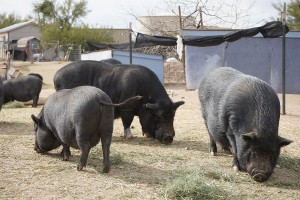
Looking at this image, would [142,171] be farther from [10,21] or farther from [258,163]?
[10,21]

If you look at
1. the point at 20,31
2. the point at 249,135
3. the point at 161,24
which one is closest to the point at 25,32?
the point at 20,31

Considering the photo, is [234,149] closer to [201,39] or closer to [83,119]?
[83,119]

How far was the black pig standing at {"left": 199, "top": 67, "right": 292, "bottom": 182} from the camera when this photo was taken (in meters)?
5.19

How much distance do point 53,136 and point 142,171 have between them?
1.39 m

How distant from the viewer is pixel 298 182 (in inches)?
217

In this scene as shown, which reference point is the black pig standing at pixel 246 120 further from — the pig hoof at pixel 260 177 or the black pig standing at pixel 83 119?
the black pig standing at pixel 83 119

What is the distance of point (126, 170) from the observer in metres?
5.70

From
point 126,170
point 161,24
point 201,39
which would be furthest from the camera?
point 161,24

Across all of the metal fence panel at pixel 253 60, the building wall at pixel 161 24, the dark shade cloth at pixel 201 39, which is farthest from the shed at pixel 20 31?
the dark shade cloth at pixel 201 39

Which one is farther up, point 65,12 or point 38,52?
point 65,12

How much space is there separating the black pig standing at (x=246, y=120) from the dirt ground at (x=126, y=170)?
0.85ft

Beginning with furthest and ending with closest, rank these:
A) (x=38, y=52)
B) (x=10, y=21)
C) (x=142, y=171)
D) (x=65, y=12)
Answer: (x=10, y=21) < (x=65, y=12) < (x=38, y=52) < (x=142, y=171)

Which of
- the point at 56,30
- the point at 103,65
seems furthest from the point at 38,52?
the point at 103,65

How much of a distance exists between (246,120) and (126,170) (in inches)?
60.8
